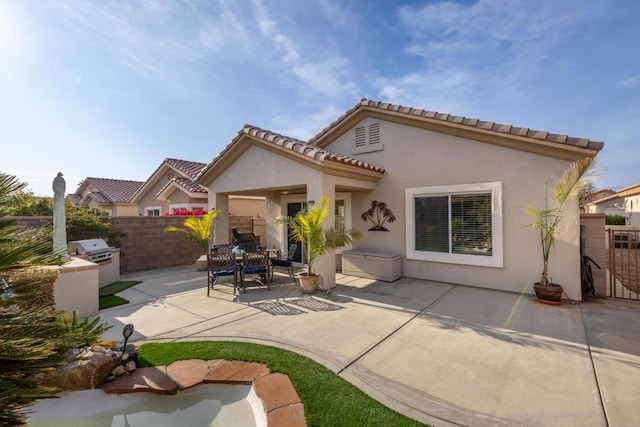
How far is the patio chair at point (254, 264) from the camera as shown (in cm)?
952

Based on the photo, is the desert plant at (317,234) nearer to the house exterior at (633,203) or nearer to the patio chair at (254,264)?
the patio chair at (254,264)

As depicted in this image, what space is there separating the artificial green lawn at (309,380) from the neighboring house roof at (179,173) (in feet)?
50.6

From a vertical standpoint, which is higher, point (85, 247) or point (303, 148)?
point (303, 148)

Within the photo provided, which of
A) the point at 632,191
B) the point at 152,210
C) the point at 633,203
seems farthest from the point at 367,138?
the point at 633,203

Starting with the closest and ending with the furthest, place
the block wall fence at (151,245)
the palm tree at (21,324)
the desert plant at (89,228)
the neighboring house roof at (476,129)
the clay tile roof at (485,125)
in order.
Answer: the palm tree at (21,324)
the clay tile roof at (485,125)
the neighboring house roof at (476,129)
the desert plant at (89,228)
the block wall fence at (151,245)

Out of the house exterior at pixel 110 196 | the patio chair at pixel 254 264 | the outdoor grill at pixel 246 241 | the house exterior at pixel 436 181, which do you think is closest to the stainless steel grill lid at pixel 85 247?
the outdoor grill at pixel 246 241

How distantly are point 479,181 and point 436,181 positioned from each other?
1383 mm

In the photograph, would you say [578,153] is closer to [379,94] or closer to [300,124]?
[379,94]

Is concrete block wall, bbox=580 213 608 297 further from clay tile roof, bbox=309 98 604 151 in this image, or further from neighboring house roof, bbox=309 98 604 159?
clay tile roof, bbox=309 98 604 151

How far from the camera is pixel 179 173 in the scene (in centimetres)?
2167

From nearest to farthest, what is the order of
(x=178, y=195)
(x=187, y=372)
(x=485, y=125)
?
(x=187, y=372)
(x=485, y=125)
(x=178, y=195)

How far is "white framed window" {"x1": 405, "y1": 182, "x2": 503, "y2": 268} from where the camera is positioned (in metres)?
9.23

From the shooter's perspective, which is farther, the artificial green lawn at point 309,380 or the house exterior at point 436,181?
the house exterior at point 436,181

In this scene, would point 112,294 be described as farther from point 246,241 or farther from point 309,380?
point 309,380
